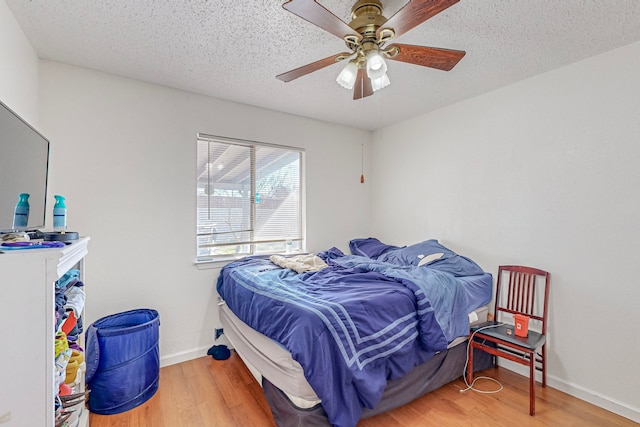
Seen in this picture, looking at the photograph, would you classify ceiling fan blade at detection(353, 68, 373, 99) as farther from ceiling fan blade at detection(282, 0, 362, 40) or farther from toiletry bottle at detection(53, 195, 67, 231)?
toiletry bottle at detection(53, 195, 67, 231)

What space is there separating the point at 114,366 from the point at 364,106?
10.3 feet

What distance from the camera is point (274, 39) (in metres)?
2.01

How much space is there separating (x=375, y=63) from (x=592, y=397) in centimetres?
277

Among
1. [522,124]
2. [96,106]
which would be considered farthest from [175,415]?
[522,124]

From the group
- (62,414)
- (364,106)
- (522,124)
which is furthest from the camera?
(364,106)

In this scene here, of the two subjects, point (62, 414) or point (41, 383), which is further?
point (62, 414)

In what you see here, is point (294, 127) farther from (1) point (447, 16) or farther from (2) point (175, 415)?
(2) point (175, 415)

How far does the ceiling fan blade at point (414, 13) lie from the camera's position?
126 centimetres

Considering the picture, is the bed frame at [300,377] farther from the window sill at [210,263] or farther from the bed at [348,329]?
the window sill at [210,263]

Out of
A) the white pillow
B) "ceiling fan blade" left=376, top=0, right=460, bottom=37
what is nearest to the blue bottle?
"ceiling fan blade" left=376, top=0, right=460, bottom=37

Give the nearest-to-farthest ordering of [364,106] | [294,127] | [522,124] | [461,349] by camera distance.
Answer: [461,349] → [522,124] → [364,106] → [294,127]

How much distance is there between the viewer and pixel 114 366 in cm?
202

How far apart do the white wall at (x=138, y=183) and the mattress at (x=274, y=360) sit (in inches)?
22.9

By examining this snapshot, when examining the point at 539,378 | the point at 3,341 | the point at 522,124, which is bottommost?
the point at 539,378
